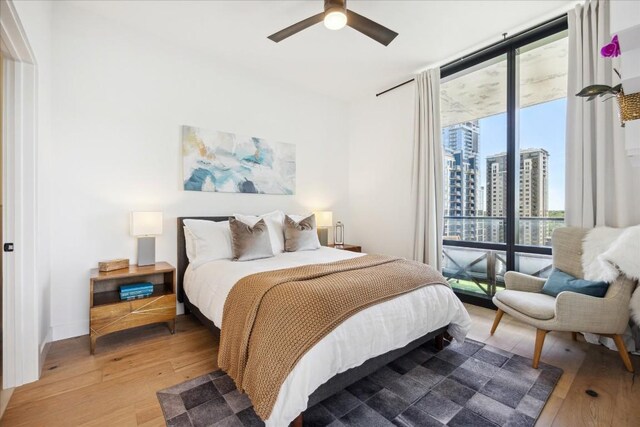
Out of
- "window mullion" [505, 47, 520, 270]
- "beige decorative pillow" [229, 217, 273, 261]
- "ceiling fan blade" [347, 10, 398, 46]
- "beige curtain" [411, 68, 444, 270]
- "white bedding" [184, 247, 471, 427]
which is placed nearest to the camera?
"white bedding" [184, 247, 471, 427]

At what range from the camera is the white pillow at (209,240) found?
9.14ft

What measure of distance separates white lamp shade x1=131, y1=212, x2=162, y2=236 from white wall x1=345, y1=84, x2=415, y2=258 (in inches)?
116

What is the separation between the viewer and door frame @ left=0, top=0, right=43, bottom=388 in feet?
6.00

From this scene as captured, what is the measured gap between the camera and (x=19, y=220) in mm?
1867

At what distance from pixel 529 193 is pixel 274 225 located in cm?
288

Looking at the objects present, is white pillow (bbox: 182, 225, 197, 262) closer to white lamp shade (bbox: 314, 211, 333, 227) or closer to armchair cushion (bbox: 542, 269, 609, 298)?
white lamp shade (bbox: 314, 211, 333, 227)

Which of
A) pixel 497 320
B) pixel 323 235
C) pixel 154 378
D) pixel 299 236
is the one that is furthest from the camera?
pixel 323 235

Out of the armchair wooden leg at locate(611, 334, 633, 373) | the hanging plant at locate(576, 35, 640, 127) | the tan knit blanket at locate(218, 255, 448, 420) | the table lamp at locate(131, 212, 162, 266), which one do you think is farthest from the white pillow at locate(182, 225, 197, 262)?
the armchair wooden leg at locate(611, 334, 633, 373)

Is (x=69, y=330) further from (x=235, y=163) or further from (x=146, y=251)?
(x=235, y=163)

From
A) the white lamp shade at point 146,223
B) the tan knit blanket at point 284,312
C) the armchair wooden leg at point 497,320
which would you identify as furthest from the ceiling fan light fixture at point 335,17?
the armchair wooden leg at point 497,320

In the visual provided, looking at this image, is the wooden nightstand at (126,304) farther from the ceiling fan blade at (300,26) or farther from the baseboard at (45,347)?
the ceiling fan blade at (300,26)

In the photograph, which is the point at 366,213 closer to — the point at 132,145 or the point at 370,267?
the point at 370,267

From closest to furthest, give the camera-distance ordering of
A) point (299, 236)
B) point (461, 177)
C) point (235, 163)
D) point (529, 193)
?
point (529, 193) → point (299, 236) → point (235, 163) → point (461, 177)

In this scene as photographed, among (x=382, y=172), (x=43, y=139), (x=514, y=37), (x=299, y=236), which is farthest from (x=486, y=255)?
(x=43, y=139)
